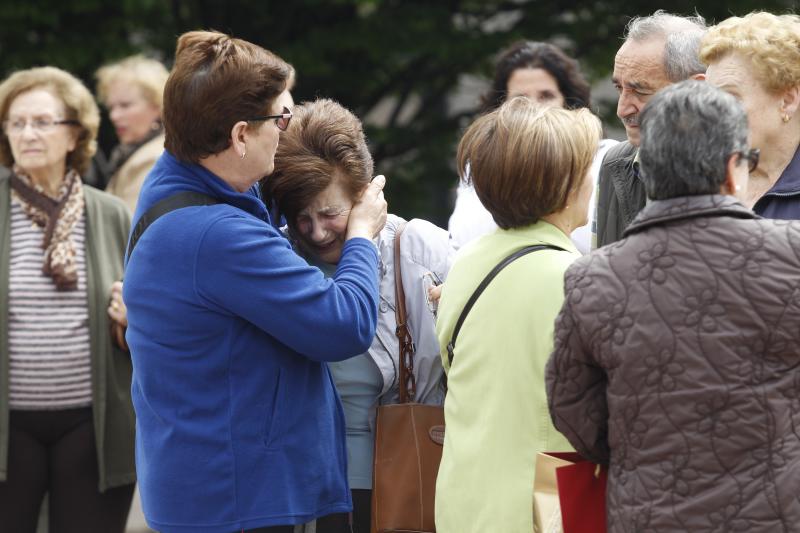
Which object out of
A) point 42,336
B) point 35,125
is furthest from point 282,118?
point 35,125

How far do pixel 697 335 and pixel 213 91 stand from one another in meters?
1.33

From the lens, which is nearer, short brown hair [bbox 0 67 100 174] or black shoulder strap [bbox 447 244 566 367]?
black shoulder strap [bbox 447 244 566 367]

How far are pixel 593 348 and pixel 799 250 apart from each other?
0.44 metres

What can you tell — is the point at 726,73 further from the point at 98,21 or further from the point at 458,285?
the point at 98,21

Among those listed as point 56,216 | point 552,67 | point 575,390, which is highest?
point 552,67

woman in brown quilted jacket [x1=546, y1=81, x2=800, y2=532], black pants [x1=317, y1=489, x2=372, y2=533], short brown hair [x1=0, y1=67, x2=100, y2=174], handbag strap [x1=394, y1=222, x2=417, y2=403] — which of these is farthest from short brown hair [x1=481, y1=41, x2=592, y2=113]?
woman in brown quilted jacket [x1=546, y1=81, x2=800, y2=532]

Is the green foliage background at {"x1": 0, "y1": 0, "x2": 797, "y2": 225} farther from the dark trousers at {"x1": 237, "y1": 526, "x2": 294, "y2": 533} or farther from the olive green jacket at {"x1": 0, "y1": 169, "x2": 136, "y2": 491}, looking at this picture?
the dark trousers at {"x1": 237, "y1": 526, "x2": 294, "y2": 533}

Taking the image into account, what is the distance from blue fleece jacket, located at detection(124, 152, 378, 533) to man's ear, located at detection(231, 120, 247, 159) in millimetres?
96

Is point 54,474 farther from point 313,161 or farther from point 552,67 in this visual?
point 552,67

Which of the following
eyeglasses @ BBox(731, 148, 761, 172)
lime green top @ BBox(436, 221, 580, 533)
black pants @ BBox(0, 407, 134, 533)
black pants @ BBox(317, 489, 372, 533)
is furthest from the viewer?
black pants @ BBox(0, 407, 134, 533)

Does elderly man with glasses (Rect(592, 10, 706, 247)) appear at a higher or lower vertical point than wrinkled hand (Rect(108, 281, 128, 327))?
higher

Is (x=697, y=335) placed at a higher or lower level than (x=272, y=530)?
higher

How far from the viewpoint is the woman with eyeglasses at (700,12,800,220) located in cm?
303

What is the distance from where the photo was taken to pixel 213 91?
2.90m
